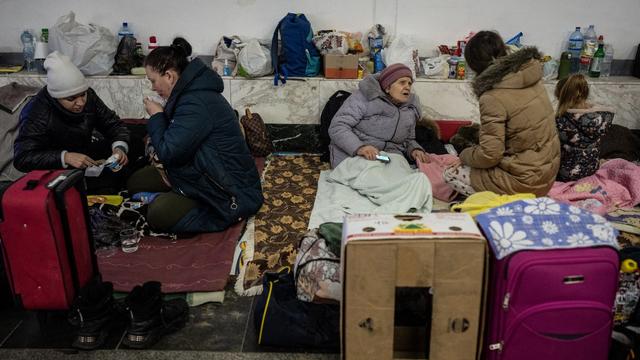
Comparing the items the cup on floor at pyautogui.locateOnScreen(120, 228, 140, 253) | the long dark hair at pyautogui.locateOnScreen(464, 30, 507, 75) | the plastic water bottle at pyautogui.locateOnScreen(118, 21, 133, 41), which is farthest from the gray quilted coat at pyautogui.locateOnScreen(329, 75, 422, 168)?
the plastic water bottle at pyautogui.locateOnScreen(118, 21, 133, 41)

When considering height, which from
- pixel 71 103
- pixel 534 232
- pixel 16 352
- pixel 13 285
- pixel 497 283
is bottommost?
pixel 16 352

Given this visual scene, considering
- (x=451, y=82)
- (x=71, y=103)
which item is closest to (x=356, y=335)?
(x=71, y=103)

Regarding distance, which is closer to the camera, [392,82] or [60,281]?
[60,281]

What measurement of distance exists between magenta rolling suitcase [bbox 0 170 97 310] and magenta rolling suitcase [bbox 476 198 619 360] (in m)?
1.70

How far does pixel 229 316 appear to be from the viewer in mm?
2633

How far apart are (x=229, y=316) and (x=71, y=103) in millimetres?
1598

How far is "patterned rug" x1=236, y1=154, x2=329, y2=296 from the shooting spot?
9.93 ft

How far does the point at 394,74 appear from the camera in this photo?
151 inches

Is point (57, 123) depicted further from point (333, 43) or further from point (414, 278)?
point (414, 278)

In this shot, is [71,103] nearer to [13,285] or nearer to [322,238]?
[13,285]

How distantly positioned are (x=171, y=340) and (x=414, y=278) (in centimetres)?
114

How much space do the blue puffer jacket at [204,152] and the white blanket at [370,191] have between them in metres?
0.51

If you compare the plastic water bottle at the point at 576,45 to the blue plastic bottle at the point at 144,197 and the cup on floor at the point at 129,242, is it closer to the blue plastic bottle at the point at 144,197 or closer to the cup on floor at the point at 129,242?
the blue plastic bottle at the point at 144,197

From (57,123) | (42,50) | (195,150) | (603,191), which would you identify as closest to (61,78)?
(57,123)
